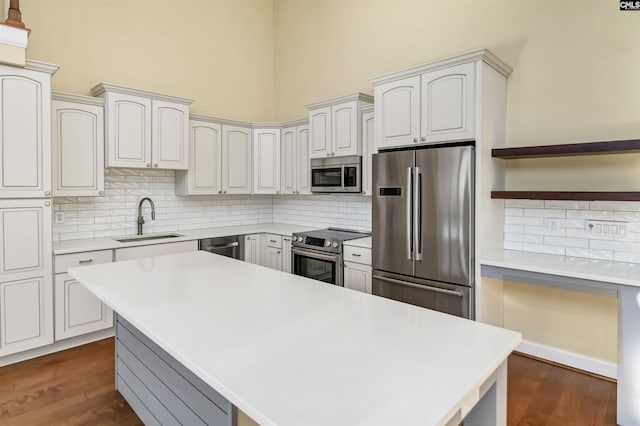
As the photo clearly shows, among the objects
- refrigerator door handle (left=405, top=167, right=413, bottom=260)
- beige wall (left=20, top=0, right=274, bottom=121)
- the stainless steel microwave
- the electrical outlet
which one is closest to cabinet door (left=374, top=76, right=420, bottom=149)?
refrigerator door handle (left=405, top=167, right=413, bottom=260)

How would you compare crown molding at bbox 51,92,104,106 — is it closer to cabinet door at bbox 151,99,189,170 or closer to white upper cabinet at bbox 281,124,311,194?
cabinet door at bbox 151,99,189,170

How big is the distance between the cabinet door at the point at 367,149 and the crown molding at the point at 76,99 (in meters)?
2.59

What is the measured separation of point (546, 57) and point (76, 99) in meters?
4.10

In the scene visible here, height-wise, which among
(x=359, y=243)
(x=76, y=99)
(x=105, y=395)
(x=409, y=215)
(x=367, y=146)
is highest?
(x=76, y=99)

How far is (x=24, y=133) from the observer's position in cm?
289

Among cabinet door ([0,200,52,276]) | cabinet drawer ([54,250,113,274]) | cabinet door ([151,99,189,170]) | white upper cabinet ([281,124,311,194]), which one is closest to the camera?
cabinet door ([0,200,52,276])

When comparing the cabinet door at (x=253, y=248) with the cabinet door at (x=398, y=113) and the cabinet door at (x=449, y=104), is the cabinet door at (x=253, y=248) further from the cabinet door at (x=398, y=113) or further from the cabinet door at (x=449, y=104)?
the cabinet door at (x=449, y=104)

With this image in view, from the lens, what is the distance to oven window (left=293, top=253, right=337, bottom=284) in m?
3.72

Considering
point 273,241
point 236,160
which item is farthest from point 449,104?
point 236,160

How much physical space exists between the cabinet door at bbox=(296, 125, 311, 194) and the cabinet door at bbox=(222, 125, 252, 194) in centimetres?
71

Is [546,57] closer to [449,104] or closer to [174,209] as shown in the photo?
[449,104]

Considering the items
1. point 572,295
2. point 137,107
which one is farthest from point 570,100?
point 137,107

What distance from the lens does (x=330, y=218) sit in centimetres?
468

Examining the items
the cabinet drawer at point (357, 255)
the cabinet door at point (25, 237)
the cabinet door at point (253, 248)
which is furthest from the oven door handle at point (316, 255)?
the cabinet door at point (25, 237)
